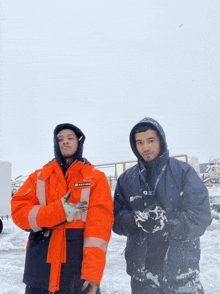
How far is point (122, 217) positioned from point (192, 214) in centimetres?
52

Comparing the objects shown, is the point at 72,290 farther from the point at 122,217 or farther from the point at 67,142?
the point at 67,142

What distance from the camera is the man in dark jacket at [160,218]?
1744 mm

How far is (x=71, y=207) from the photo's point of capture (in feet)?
5.69

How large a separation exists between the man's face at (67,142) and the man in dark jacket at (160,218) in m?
0.53

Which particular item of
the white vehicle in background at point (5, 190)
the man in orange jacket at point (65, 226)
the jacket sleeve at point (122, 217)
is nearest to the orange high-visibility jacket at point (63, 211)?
the man in orange jacket at point (65, 226)

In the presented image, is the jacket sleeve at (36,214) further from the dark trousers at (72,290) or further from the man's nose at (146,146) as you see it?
the man's nose at (146,146)

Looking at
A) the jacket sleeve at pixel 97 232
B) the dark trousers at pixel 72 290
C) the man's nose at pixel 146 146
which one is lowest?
the dark trousers at pixel 72 290

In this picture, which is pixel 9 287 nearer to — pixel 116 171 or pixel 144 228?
pixel 144 228

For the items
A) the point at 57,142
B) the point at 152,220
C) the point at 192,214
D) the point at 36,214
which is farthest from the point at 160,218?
the point at 57,142

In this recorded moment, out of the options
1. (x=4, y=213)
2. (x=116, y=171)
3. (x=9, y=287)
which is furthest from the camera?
(x=116, y=171)

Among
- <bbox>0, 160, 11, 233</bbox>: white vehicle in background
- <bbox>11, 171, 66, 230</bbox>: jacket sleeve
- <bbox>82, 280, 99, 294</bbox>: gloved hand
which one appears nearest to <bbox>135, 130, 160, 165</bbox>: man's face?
<bbox>11, 171, 66, 230</bbox>: jacket sleeve

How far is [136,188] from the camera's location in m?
2.01

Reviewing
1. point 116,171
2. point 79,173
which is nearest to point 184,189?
point 79,173

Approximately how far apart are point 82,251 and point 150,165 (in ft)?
2.81
